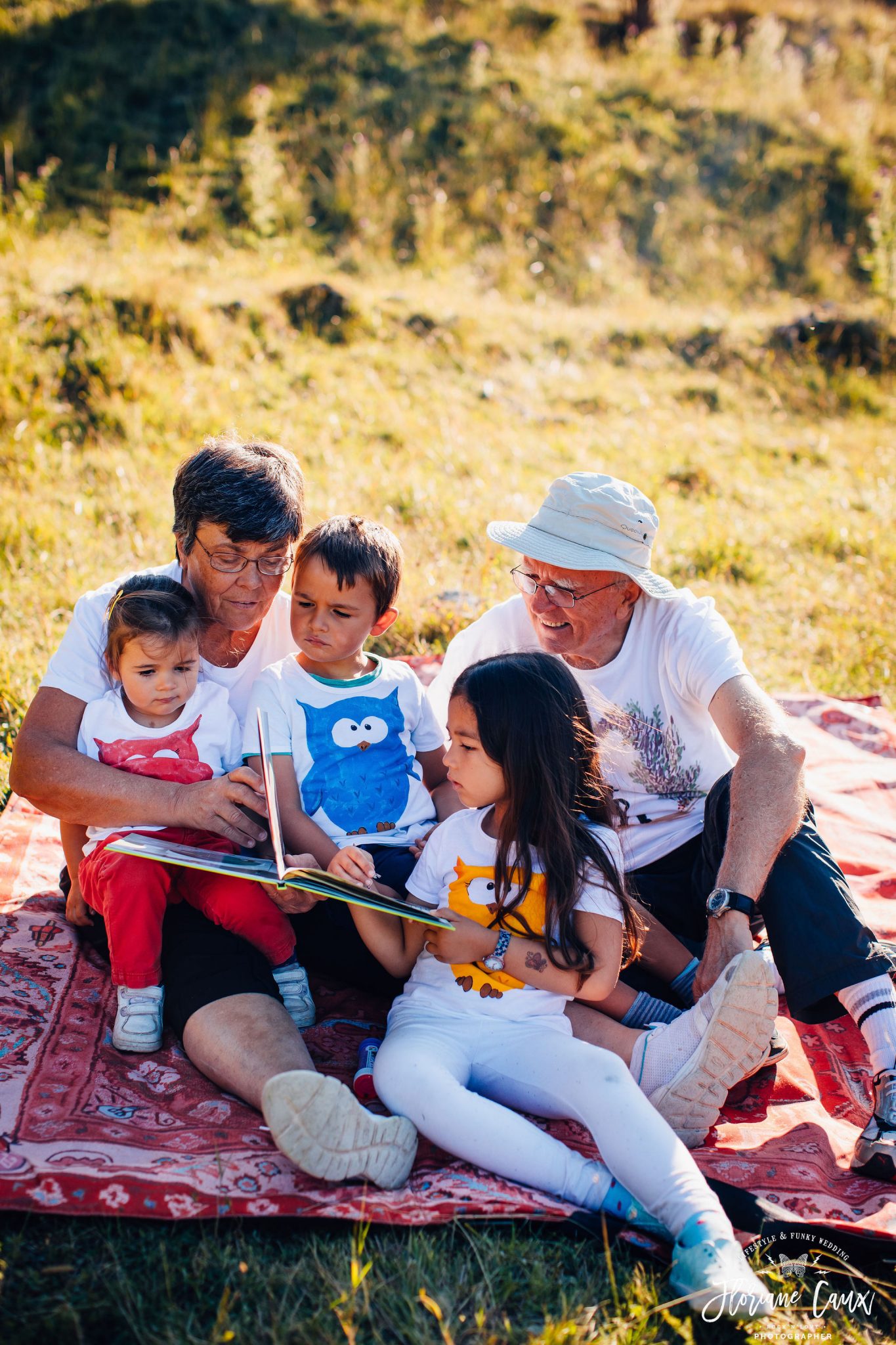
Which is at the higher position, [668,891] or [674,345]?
[674,345]

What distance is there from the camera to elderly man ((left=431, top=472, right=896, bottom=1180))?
2.93 metres

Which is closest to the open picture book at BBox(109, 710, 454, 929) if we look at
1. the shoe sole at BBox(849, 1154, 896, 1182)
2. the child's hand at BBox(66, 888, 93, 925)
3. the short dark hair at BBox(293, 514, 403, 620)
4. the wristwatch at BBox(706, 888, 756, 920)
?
the child's hand at BBox(66, 888, 93, 925)

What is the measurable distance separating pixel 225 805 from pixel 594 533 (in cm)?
136

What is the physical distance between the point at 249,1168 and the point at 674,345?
30.9 feet

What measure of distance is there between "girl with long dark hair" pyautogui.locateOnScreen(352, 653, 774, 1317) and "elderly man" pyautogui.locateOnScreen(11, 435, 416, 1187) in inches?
8.3

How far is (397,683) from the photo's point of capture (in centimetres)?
344

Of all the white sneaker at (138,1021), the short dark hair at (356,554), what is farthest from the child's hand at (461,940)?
the short dark hair at (356,554)

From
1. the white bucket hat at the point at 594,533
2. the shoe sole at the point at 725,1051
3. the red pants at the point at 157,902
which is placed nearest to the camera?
the shoe sole at the point at 725,1051

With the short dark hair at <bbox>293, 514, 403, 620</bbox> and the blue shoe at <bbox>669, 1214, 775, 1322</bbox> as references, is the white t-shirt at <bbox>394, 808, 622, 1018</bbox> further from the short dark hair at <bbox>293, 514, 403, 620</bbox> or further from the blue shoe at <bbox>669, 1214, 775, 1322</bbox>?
the short dark hair at <bbox>293, 514, 403, 620</bbox>

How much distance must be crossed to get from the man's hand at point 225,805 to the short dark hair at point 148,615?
43 centimetres

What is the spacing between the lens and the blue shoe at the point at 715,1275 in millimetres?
2164

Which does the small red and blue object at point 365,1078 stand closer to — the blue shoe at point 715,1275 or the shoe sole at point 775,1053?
the blue shoe at point 715,1275

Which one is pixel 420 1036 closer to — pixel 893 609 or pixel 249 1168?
pixel 249 1168

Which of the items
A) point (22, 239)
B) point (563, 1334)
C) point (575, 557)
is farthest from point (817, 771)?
point (22, 239)
